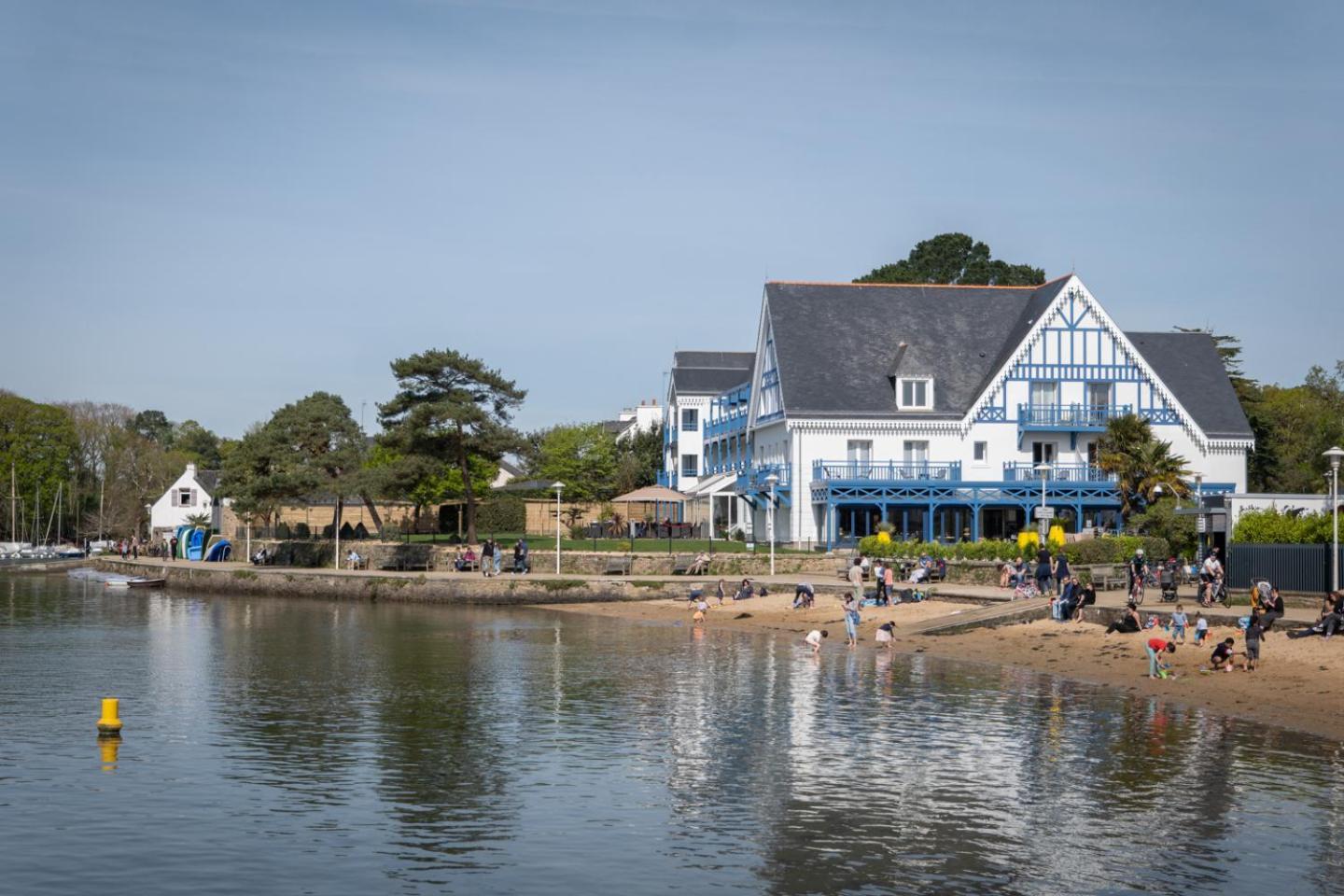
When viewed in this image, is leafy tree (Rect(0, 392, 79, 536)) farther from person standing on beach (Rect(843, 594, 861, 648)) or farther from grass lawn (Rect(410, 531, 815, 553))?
person standing on beach (Rect(843, 594, 861, 648))

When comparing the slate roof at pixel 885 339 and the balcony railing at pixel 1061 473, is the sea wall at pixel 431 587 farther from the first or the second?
the balcony railing at pixel 1061 473

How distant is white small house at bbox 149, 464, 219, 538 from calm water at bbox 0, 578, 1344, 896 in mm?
83358

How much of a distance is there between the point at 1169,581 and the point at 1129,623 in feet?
14.4

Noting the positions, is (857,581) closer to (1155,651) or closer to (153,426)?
(1155,651)

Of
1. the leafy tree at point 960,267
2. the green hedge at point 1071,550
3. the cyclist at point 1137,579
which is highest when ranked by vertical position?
the leafy tree at point 960,267

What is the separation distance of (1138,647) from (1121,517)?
27445mm

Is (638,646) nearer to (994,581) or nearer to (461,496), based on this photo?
(994,581)

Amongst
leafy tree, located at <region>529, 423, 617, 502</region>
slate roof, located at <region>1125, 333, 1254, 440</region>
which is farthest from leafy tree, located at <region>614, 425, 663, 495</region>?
slate roof, located at <region>1125, 333, 1254, 440</region>

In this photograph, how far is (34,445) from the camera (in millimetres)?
122500

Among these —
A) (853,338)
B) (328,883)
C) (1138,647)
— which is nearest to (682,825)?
(328,883)

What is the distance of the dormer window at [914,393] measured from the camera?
6562cm

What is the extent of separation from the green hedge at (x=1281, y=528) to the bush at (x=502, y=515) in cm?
5139

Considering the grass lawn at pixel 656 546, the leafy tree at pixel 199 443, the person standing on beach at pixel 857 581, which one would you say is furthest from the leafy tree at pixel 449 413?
the leafy tree at pixel 199 443

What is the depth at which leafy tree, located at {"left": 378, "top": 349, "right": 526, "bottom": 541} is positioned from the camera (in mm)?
66938
